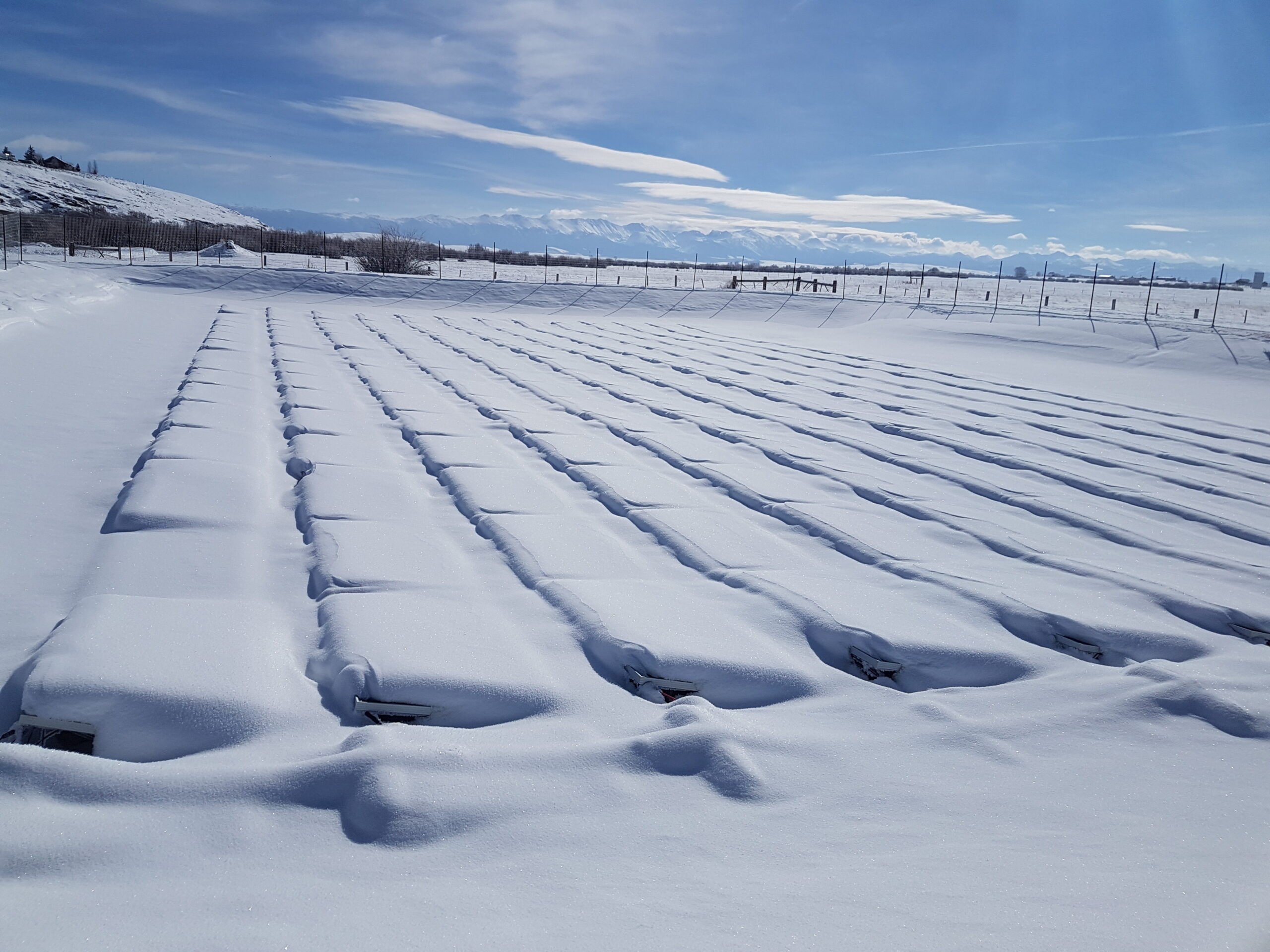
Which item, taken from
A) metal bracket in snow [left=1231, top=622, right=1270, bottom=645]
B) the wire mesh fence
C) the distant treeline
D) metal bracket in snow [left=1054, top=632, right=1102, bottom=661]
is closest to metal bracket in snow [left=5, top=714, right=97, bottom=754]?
metal bracket in snow [left=1054, top=632, right=1102, bottom=661]

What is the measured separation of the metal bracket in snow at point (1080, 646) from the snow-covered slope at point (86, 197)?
74.9 meters

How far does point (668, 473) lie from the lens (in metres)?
4.28

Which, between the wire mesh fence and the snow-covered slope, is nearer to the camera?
the wire mesh fence

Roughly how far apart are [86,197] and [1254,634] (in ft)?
319

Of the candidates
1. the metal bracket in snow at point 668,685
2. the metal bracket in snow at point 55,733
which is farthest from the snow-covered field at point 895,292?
the metal bracket in snow at point 55,733

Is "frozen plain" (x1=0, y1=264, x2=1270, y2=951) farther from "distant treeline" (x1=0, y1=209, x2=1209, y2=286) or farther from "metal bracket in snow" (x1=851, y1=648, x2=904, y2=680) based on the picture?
"distant treeline" (x1=0, y1=209, x2=1209, y2=286)

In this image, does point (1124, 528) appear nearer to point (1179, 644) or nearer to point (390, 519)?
point (1179, 644)

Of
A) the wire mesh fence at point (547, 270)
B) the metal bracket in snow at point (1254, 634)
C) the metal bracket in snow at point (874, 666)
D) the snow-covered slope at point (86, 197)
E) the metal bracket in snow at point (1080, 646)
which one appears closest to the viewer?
the metal bracket in snow at point (874, 666)

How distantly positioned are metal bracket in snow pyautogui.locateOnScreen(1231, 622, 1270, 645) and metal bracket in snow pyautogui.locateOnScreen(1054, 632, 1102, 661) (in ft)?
1.94

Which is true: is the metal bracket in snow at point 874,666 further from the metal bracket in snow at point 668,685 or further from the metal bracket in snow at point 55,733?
the metal bracket in snow at point 55,733

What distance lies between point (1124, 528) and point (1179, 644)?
52.7 inches

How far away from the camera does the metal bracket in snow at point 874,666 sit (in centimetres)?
228

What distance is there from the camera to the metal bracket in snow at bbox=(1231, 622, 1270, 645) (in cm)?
265

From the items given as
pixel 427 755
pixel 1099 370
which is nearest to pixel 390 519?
pixel 427 755
